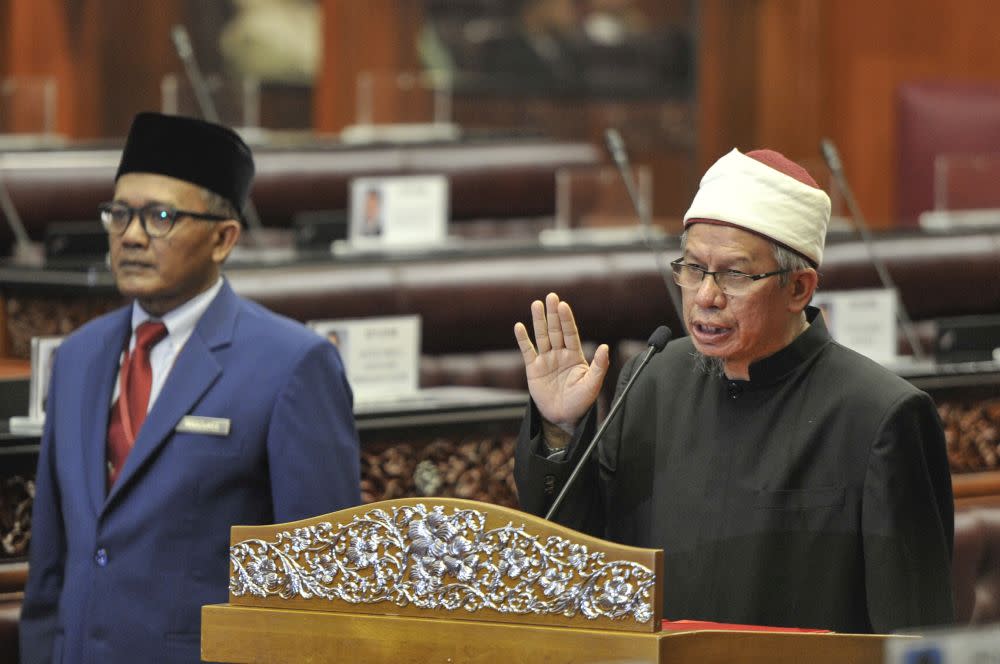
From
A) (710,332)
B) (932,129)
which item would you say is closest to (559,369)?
(710,332)

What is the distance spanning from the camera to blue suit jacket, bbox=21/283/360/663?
2.47 metres

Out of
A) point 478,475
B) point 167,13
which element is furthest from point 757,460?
point 167,13

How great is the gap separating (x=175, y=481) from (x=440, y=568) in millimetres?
952

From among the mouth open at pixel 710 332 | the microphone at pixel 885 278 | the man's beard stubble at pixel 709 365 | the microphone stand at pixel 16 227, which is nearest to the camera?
the mouth open at pixel 710 332

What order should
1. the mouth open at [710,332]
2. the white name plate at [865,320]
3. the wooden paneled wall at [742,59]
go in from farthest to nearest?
the wooden paneled wall at [742,59] < the white name plate at [865,320] < the mouth open at [710,332]

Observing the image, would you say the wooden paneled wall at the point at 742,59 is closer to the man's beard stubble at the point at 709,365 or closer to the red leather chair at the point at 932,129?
the red leather chair at the point at 932,129

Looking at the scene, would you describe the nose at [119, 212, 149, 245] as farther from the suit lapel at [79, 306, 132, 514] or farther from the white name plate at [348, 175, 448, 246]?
the white name plate at [348, 175, 448, 246]

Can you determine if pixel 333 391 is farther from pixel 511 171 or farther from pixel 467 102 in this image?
pixel 467 102

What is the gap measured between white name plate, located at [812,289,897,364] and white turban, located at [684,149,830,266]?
8.50ft

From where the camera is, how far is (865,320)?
15.4ft

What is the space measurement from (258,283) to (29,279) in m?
0.66

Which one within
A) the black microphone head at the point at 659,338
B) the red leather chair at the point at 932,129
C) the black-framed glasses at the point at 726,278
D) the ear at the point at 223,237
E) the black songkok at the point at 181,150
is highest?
the red leather chair at the point at 932,129

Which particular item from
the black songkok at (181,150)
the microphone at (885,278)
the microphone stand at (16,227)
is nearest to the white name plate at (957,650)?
the black songkok at (181,150)

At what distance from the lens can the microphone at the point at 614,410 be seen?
190 centimetres
